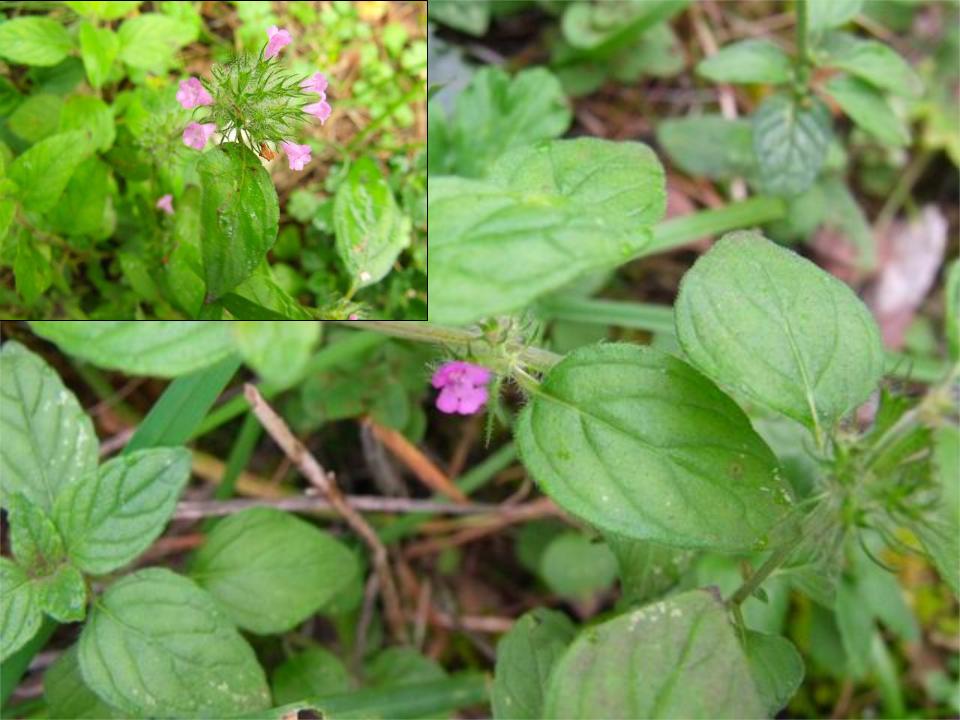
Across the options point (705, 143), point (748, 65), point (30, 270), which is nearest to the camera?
point (30, 270)

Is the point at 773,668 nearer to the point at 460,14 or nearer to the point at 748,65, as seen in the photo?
the point at 748,65

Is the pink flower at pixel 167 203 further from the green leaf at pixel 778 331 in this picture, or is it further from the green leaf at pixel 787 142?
the green leaf at pixel 787 142

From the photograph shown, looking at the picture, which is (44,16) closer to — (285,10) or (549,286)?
(285,10)

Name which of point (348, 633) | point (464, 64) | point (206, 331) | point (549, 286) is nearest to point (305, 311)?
point (206, 331)

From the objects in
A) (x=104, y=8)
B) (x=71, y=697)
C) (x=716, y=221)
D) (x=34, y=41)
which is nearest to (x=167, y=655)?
(x=71, y=697)

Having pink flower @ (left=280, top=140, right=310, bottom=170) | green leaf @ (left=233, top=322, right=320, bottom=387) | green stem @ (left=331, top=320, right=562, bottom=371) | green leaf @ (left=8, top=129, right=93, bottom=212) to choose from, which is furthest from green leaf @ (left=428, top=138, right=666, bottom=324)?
green leaf @ (left=8, top=129, right=93, bottom=212)

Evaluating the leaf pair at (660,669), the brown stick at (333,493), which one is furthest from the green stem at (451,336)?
the brown stick at (333,493)

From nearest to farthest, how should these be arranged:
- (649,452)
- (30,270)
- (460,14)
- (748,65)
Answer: (649,452), (30,270), (748,65), (460,14)
